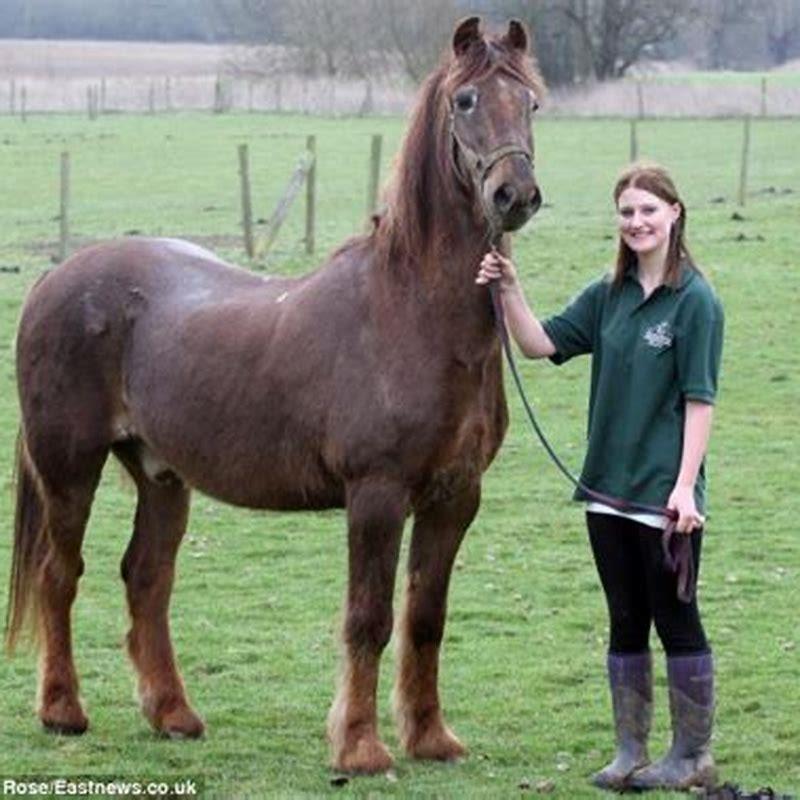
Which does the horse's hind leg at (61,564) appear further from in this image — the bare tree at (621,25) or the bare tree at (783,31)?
the bare tree at (783,31)

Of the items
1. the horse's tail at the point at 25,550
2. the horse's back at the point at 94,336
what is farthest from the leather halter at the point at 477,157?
the horse's tail at the point at 25,550

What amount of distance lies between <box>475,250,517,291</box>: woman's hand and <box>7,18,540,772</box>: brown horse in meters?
0.10

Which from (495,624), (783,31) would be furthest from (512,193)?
(783,31)

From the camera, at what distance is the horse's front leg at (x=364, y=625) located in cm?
632

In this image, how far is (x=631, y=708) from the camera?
6258 millimetres

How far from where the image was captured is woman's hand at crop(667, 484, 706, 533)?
590cm

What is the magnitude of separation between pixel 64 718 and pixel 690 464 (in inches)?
100

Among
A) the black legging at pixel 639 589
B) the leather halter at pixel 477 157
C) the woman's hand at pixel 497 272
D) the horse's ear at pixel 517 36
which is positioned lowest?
the black legging at pixel 639 589

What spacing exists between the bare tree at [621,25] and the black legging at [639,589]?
6056 cm

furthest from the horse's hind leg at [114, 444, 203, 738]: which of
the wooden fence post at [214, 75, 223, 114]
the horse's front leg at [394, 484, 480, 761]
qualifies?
the wooden fence post at [214, 75, 223, 114]

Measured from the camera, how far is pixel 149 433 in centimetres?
708

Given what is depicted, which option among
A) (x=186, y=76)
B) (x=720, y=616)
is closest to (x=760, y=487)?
(x=720, y=616)

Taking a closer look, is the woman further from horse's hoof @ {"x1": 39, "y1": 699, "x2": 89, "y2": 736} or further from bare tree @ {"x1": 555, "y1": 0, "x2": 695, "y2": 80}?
bare tree @ {"x1": 555, "y1": 0, "x2": 695, "y2": 80}

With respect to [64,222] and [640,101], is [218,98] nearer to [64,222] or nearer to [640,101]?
[640,101]
